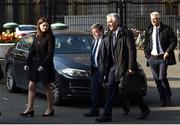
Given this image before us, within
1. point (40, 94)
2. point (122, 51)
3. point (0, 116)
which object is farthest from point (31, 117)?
point (40, 94)

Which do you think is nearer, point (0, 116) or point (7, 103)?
point (0, 116)

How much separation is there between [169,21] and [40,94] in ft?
66.7

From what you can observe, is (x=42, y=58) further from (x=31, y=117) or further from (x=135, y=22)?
(x=135, y=22)

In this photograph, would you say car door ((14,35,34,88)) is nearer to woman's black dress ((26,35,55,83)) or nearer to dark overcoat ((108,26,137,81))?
woman's black dress ((26,35,55,83))

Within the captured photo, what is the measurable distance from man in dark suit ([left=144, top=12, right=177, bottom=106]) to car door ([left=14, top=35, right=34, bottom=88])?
2.60 m

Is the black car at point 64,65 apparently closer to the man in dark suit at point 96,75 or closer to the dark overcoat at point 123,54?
the man in dark suit at point 96,75

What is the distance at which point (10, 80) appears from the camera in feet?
45.2

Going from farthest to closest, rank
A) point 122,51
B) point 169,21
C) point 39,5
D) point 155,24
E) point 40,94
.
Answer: point 39,5, point 169,21, point 40,94, point 155,24, point 122,51

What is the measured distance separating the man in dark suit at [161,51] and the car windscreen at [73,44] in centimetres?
142

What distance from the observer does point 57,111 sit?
36.8 ft

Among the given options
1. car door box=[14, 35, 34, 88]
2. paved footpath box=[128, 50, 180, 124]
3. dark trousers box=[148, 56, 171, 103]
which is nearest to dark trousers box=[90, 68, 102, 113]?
paved footpath box=[128, 50, 180, 124]

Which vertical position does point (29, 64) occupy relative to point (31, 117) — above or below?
above

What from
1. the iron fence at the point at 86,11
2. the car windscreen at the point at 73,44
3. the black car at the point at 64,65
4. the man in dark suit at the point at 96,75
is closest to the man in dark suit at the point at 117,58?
the man in dark suit at the point at 96,75

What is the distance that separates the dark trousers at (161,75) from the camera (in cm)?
1196
